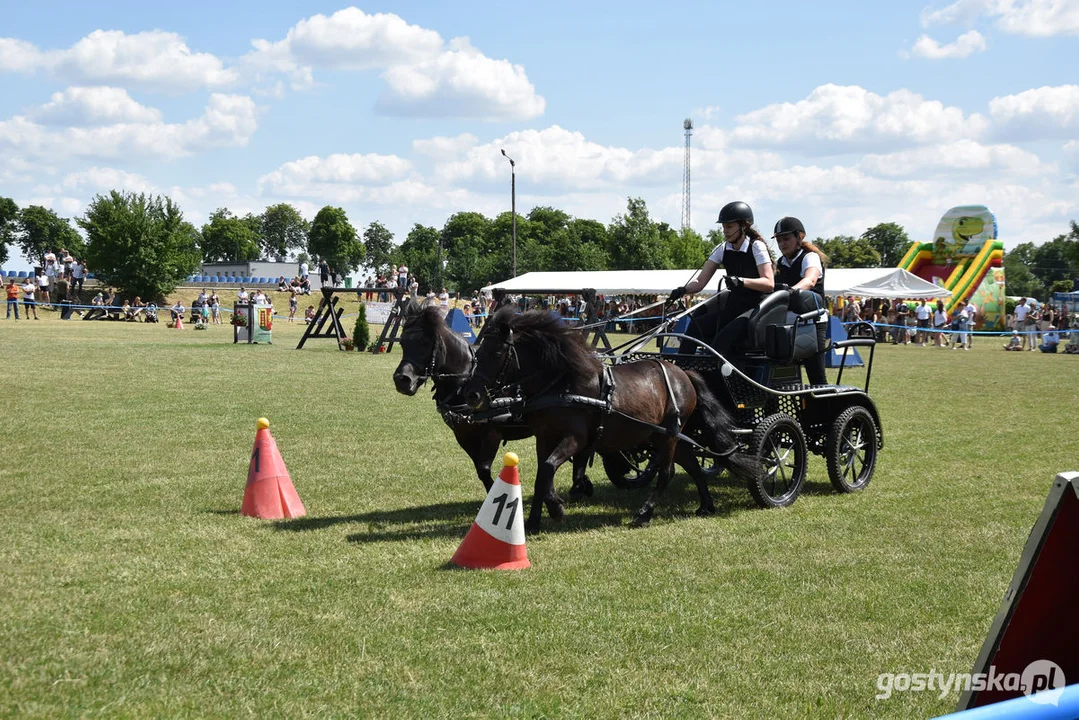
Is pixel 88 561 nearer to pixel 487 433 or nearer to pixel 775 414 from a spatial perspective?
pixel 487 433

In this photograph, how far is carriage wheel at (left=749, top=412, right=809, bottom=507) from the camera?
27.7 feet

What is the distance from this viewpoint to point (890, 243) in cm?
12756

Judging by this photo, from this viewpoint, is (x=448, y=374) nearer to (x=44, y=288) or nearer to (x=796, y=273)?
(x=796, y=273)

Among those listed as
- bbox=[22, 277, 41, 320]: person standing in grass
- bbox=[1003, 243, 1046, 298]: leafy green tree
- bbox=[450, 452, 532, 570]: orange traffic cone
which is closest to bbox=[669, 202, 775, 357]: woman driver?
bbox=[450, 452, 532, 570]: orange traffic cone

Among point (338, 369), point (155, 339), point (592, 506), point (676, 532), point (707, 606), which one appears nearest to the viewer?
point (707, 606)

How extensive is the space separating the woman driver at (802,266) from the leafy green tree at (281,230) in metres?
134

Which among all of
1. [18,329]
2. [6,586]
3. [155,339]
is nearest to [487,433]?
[6,586]

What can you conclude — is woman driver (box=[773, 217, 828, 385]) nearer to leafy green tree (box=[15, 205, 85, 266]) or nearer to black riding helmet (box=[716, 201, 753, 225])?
black riding helmet (box=[716, 201, 753, 225])

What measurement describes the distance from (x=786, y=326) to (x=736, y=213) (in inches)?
43.0

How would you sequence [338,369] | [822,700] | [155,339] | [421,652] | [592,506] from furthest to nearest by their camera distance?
[155,339] → [338,369] → [592,506] → [421,652] → [822,700]

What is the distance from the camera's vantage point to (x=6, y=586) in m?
5.81

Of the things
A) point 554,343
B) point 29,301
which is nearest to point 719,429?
point 554,343

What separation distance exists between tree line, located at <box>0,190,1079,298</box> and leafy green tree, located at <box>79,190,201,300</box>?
6 cm

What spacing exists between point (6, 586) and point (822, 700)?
15.1ft
